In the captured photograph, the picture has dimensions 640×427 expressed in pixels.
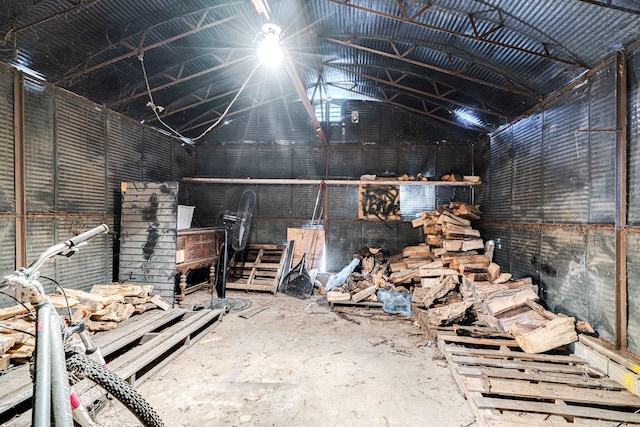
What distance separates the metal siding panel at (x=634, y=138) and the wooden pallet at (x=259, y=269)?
5864mm

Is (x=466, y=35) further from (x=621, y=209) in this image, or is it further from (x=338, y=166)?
(x=338, y=166)

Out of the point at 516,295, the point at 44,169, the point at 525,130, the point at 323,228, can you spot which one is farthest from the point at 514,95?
the point at 44,169

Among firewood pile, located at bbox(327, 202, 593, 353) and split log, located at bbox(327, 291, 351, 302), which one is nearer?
firewood pile, located at bbox(327, 202, 593, 353)

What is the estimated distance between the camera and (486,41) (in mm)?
3771

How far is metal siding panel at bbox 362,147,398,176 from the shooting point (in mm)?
7746

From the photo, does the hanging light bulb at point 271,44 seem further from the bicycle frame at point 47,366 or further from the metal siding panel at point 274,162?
the metal siding panel at point 274,162

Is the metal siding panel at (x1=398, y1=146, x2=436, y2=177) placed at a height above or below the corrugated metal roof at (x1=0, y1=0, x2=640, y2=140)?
below

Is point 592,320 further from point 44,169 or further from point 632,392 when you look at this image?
point 44,169

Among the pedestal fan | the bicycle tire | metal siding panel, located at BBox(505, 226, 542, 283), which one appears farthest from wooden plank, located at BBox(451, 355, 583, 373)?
the pedestal fan

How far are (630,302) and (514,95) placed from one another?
3451 millimetres

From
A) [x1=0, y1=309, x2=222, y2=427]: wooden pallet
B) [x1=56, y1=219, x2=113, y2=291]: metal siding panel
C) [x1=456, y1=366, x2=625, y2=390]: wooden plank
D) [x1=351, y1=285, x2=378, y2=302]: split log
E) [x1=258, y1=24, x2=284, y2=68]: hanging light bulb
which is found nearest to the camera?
[x1=0, y1=309, x2=222, y2=427]: wooden pallet

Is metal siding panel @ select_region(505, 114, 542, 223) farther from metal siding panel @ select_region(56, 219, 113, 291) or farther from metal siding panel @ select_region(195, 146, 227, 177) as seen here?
metal siding panel @ select_region(56, 219, 113, 291)

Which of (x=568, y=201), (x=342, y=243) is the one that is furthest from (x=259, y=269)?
(x=568, y=201)

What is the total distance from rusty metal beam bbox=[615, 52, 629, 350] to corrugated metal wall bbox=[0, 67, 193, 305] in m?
7.17
